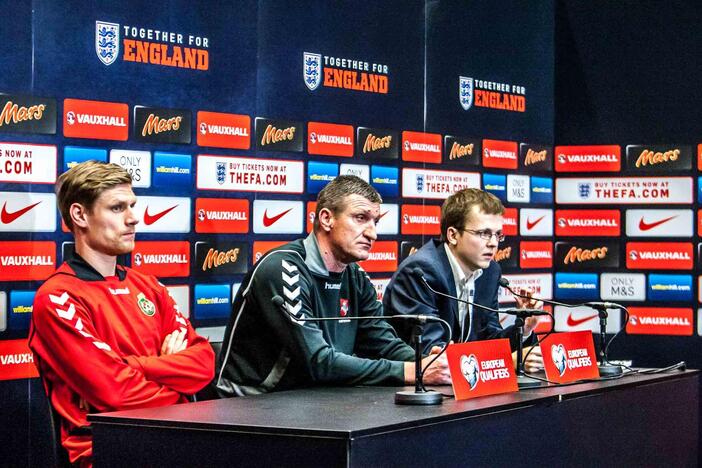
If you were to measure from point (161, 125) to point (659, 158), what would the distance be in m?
2.93

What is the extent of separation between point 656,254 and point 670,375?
8.41 ft

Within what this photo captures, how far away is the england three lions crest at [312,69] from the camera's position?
16.3 ft

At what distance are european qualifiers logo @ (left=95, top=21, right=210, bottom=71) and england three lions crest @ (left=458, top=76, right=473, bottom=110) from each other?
5.74 feet

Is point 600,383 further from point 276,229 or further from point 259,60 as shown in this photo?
point 259,60

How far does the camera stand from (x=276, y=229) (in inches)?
188

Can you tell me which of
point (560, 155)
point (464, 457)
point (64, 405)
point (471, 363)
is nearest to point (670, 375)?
point (471, 363)

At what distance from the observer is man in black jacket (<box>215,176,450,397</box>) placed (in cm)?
304

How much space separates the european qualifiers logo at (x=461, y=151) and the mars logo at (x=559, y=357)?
2.57m

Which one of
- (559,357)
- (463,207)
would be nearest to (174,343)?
(559,357)

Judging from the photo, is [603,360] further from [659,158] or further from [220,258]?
[659,158]

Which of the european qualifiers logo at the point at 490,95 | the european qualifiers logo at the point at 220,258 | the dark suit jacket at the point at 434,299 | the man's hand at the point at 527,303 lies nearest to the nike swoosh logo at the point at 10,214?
the european qualifiers logo at the point at 220,258

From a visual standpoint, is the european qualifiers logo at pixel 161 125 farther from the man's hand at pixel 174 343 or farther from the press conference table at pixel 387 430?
the press conference table at pixel 387 430

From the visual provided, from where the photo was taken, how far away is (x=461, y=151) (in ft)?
18.9

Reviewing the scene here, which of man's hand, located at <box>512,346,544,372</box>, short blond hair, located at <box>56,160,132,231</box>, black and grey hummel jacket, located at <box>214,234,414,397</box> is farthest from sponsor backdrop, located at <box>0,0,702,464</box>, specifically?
man's hand, located at <box>512,346,544,372</box>
